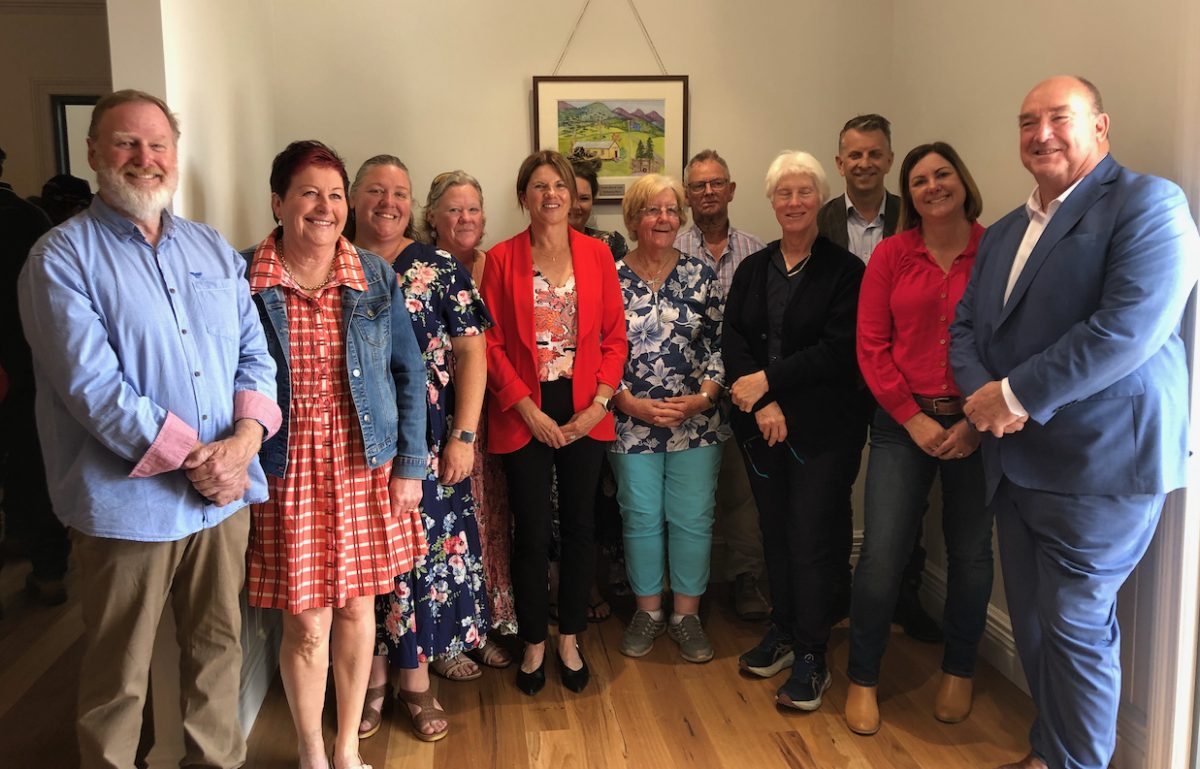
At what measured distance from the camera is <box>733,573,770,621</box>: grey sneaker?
10.7ft

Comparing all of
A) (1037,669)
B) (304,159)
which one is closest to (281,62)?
(304,159)

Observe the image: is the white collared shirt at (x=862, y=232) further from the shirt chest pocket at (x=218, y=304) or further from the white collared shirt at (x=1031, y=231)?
the shirt chest pocket at (x=218, y=304)

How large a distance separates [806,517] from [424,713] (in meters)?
1.28

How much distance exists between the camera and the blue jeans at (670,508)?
113 inches

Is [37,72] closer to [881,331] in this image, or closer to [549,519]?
[549,519]

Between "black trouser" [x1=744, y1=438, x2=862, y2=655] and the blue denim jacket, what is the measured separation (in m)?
1.10

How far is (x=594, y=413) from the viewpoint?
103 inches

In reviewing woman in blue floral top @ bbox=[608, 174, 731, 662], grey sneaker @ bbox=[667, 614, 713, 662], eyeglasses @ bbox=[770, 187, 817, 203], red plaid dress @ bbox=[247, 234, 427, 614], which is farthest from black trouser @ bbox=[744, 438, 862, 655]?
red plaid dress @ bbox=[247, 234, 427, 614]

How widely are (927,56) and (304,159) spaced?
97.9 inches

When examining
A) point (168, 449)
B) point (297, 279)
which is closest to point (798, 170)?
point (297, 279)

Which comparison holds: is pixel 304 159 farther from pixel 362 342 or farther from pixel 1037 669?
pixel 1037 669

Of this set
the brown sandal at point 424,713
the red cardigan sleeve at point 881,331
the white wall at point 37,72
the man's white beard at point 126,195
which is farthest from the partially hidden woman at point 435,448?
the white wall at point 37,72

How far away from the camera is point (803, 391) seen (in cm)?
257

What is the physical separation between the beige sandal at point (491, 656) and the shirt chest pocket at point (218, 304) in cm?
149
